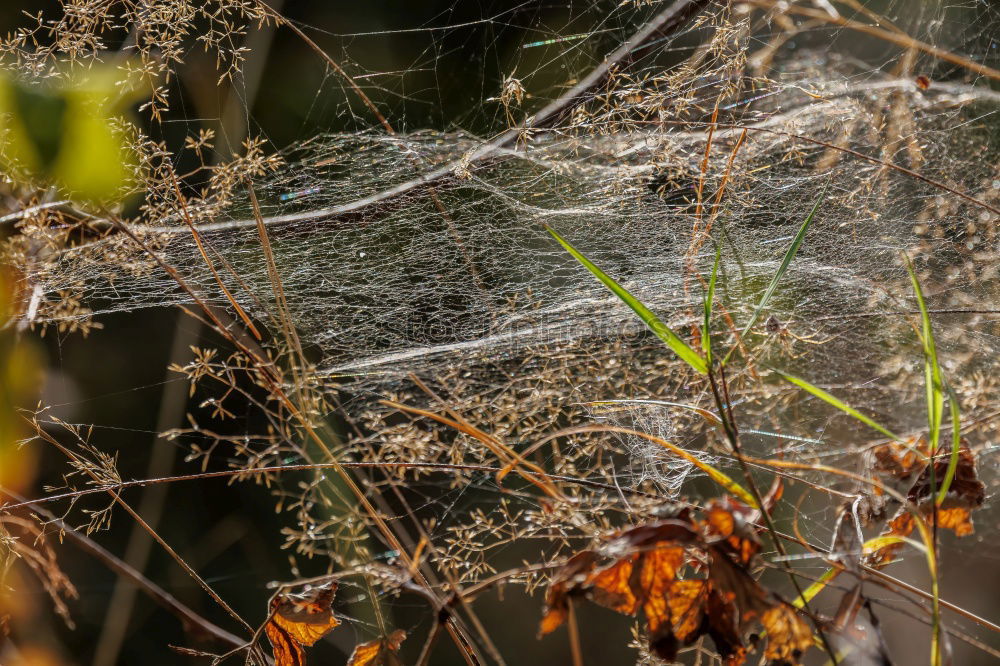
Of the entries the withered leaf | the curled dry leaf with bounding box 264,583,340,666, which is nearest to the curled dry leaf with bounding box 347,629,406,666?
the curled dry leaf with bounding box 264,583,340,666

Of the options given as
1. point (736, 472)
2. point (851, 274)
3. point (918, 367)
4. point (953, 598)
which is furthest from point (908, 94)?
point (953, 598)

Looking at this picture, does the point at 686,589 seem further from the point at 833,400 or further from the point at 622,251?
the point at 622,251

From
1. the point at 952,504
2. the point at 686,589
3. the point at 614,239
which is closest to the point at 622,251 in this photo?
the point at 614,239

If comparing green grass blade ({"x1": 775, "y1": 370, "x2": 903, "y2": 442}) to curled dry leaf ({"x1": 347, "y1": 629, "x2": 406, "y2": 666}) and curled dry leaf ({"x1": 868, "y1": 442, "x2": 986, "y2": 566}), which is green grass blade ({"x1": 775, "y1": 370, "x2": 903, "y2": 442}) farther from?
curled dry leaf ({"x1": 347, "y1": 629, "x2": 406, "y2": 666})

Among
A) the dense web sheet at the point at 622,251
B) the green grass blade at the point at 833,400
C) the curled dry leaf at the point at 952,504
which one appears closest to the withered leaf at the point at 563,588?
the green grass blade at the point at 833,400

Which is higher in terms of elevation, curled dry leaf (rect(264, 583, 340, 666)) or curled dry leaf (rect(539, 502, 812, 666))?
curled dry leaf (rect(539, 502, 812, 666))

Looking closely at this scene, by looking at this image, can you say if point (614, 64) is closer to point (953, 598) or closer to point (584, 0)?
point (584, 0)
